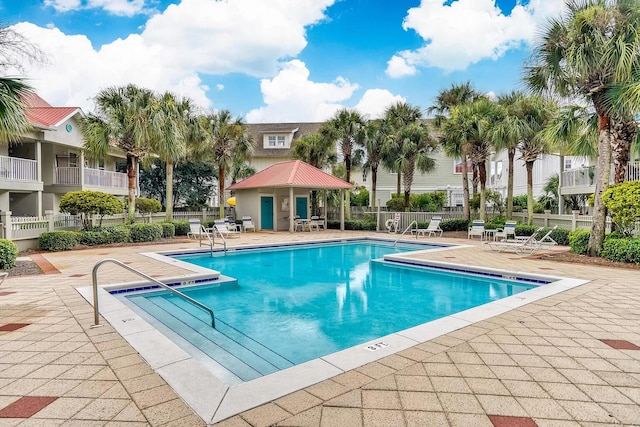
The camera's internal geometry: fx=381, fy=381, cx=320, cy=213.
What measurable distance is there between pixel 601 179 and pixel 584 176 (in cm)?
→ 880

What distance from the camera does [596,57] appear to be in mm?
10172

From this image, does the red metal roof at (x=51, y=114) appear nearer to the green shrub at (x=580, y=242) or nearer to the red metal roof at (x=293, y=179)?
the red metal roof at (x=293, y=179)

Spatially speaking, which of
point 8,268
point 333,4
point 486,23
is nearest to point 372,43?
point 333,4

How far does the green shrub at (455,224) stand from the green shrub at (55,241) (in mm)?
17772

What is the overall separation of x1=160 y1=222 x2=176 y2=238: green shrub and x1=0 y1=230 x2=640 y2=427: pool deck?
41.7ft

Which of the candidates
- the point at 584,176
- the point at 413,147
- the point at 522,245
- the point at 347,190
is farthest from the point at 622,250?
the point at 347,190

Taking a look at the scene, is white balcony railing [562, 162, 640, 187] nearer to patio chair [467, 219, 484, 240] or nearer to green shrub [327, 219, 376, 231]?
patio chair [467, 219, 484, 240]

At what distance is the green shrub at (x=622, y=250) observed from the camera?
1012cm

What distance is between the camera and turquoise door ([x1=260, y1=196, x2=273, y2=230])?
23609mm

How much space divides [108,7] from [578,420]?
19.9m

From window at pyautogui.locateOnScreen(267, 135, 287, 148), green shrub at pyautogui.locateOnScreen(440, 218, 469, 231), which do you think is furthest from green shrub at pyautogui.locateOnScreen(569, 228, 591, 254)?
window at pyautogui.locateOnScreen(267, 135, 287, 148)

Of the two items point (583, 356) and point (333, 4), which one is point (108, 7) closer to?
point (333, 4)

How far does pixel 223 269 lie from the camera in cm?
1129

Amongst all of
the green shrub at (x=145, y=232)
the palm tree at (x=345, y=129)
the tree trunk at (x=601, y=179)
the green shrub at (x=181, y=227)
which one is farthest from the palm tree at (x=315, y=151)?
the tree trunk at (x=601, y=179)
